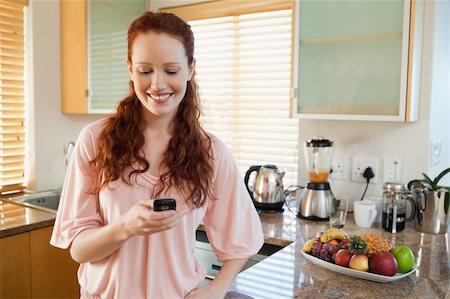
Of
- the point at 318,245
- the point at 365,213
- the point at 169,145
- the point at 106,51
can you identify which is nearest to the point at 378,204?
the point at 365,213

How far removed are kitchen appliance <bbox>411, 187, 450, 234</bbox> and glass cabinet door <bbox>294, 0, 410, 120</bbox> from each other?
1.20 feet

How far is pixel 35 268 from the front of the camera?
2.00m

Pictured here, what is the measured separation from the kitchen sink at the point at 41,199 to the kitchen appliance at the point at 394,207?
1.74 m

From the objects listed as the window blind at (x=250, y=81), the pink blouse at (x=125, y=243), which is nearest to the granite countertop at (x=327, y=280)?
the pink blouse at (x=125, y=243)

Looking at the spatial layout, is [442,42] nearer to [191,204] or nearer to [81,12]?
[191,204]

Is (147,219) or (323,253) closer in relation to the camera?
(147,219)

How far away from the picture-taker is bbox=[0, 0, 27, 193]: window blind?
2512 mm

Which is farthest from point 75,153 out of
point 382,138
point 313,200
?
point 382,138

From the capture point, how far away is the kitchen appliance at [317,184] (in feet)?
6.72

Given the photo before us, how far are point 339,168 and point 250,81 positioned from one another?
31.1 inches

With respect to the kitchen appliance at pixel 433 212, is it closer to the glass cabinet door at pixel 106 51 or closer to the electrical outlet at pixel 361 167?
the electrical outlet at pixel 361 167

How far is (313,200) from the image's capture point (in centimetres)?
205

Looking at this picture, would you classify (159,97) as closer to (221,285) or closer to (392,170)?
(221,285)

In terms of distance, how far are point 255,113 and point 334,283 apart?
1466mm
